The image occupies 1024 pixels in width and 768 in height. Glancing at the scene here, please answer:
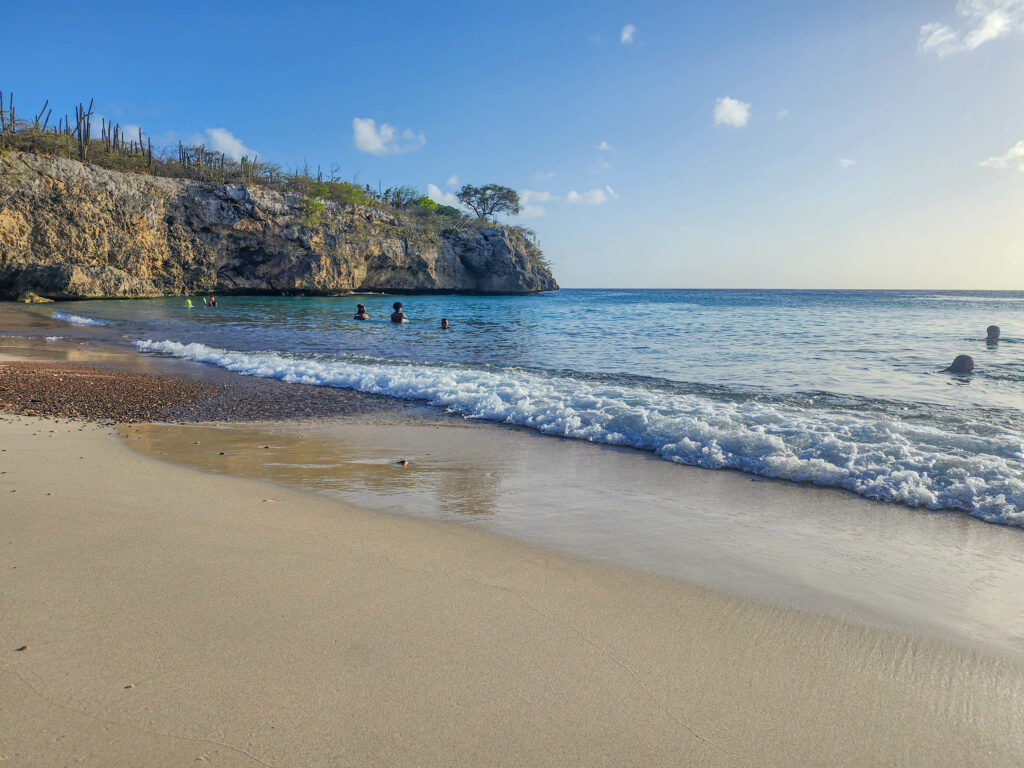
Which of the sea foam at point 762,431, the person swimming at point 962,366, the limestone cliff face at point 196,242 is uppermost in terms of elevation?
the limestone cliff face at point 196,242

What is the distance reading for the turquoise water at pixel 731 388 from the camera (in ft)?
16.3

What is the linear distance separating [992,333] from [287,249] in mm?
44481

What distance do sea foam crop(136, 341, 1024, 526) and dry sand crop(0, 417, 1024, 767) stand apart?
99.4 inches

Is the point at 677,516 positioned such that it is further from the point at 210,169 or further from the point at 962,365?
the point at 210,169

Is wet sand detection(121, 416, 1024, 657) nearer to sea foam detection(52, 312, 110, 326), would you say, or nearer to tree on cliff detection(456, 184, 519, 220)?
sea foam detection(52, 312, 110, 326)

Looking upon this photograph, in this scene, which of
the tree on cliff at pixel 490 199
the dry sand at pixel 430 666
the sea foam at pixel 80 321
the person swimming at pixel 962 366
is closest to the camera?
the dry sand at pixel 430 666

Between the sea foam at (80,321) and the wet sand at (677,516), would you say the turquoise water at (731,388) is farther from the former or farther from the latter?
the sea foam at (80,321)

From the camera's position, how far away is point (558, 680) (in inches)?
81.2

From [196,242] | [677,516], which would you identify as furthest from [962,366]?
[196,242]

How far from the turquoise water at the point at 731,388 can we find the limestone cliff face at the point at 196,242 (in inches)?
816

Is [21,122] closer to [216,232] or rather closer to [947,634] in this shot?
[216,232]

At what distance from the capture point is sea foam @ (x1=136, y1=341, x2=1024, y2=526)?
4.53 metres

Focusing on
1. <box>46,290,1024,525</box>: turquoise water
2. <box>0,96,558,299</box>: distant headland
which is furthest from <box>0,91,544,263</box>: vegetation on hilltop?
<box>46,290,1024,525</box>: turquoise water

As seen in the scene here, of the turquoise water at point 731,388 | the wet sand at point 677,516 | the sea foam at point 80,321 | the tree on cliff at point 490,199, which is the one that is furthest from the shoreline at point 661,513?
the tree on cliff at point 490,199
